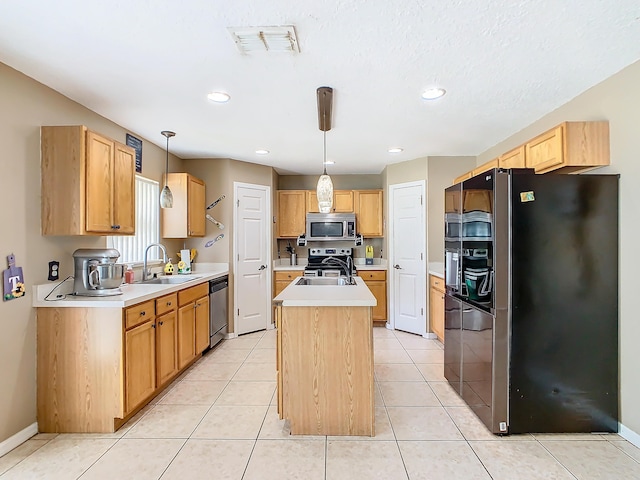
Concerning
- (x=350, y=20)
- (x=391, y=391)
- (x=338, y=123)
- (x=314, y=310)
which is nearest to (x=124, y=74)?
(x=350, y=20)

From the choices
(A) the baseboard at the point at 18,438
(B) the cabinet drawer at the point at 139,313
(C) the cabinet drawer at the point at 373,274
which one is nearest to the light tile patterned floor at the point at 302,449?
(A) the baseboard at the point at 18,438

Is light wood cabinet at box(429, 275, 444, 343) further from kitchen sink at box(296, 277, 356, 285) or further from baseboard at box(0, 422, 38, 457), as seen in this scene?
baseboard at box(0, 422, 38, 457)

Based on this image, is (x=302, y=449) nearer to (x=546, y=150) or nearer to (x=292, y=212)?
(x=546, y=150)

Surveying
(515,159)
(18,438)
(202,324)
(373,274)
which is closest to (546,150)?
(515,159)

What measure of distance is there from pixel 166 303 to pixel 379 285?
300 cm

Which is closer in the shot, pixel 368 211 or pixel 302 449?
pixel 302 449

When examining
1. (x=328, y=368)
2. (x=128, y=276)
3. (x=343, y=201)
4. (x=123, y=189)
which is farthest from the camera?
(x=343, y=201)

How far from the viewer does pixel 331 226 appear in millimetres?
5148

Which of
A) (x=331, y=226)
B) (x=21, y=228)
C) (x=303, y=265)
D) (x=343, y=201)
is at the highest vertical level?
(x=343, y=201)

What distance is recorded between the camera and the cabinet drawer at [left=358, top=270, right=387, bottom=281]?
4930 mm

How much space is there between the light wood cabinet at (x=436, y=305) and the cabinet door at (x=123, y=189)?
127 inches

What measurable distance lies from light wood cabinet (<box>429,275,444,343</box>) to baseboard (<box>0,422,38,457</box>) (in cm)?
372

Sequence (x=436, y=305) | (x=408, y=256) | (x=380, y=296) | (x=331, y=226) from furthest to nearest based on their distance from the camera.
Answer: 1. (x=331, y=226)
2. (x=380, y=296)
3. (x=408, y=256)
4. (x=436, y=305)

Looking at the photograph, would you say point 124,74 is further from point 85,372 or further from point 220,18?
point 85,372
